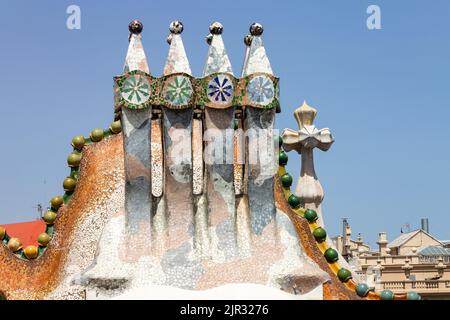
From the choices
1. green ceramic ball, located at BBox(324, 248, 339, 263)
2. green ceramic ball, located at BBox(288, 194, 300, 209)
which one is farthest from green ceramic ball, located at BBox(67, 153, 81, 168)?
green ceramic ball, located at BBox(324, 248, 339, 263)

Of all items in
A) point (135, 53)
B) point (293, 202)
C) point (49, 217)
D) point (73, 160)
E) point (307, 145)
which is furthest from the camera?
point (307, 145)

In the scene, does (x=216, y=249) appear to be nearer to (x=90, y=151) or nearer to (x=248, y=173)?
(x=248, y=173)

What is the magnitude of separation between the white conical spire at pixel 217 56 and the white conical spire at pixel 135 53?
84 centimetres

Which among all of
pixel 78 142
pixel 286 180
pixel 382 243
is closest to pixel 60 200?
pixel 78 142

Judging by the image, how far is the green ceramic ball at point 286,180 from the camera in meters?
13.4

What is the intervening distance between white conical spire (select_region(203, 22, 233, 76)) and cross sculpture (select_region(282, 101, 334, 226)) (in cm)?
291

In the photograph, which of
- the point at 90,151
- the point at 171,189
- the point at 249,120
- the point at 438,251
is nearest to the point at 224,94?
A: the point at 249,120

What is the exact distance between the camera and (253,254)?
39.7ft

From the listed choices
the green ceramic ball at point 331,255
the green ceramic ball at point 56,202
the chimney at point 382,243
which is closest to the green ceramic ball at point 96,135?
the green ceramic ball at point 56,202

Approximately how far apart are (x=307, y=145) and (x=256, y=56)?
3.01m

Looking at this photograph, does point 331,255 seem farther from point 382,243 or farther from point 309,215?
point 382,243

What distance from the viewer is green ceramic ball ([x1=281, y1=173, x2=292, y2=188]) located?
13359 mm

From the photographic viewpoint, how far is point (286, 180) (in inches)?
527

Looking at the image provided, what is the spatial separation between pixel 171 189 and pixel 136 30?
2223 mm
